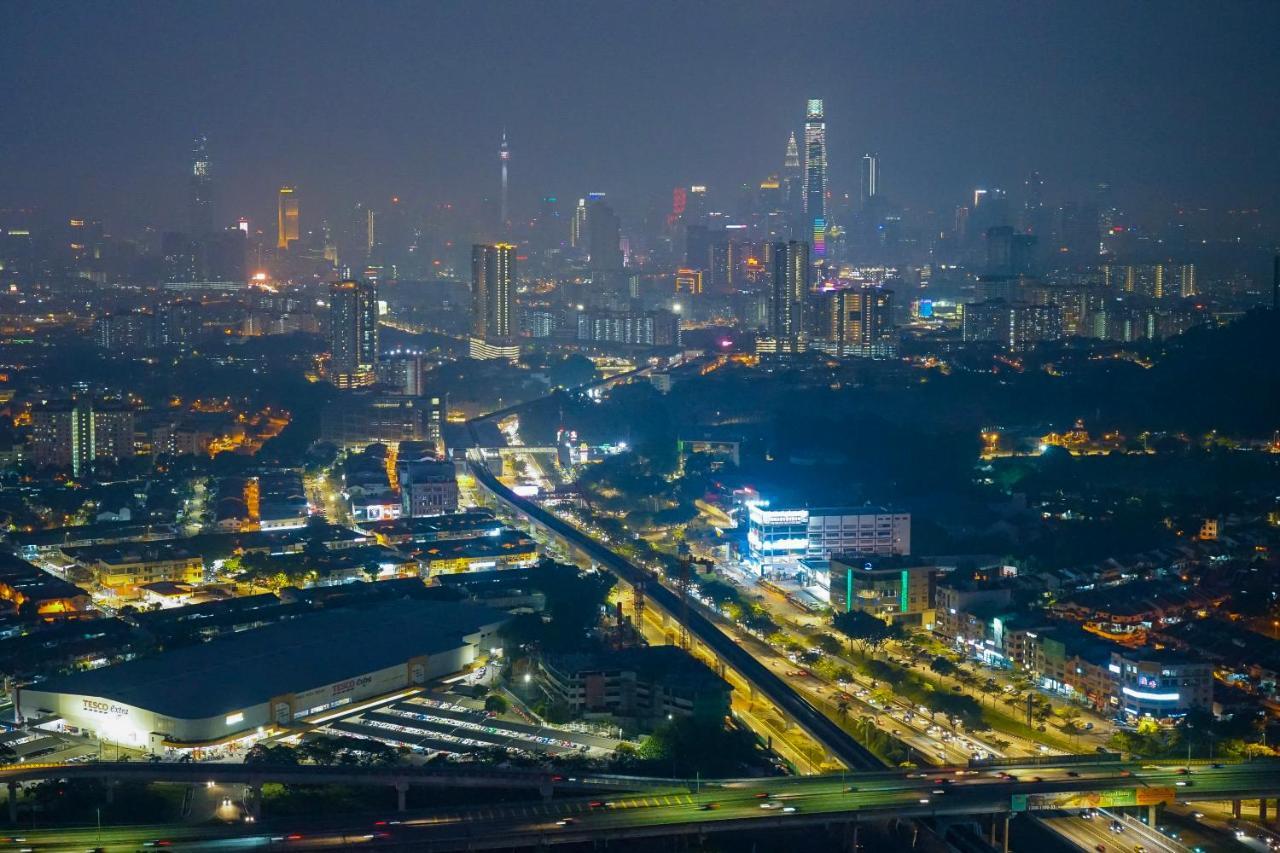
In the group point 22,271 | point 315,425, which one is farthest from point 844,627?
point 22,271

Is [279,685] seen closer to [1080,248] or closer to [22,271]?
[1080,248]

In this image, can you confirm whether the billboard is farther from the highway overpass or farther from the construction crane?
the construction crane

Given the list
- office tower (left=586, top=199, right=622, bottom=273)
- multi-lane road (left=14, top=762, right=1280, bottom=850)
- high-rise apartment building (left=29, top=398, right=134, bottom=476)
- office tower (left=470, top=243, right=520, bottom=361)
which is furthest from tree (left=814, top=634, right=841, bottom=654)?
office tower (left=586, top=199, right=622, bottom=273)

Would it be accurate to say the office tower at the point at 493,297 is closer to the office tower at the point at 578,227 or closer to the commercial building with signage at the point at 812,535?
the office tower at the point at 578,227

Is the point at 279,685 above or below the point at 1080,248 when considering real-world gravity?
below

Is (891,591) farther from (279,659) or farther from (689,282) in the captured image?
(689,282)

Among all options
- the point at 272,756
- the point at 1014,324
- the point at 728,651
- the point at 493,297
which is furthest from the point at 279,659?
the point at 493,297
